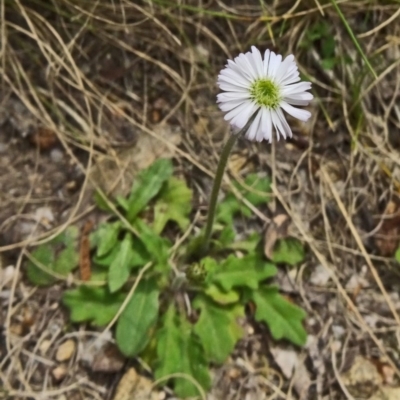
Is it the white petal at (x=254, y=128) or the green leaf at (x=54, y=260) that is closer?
the white petal at (x=254, y=128)

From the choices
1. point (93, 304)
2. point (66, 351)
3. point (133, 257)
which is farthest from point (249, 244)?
point (66, 351)

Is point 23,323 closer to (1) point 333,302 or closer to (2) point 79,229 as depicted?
(2) point 79,229

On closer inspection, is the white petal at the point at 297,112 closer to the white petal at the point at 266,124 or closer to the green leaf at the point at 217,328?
the white petal at the point at 266,124

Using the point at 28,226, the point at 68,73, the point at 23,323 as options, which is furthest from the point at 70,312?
the point at 68,73

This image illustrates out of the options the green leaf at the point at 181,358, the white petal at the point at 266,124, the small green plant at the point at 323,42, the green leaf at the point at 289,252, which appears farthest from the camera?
the small green plant at the point at 323,42

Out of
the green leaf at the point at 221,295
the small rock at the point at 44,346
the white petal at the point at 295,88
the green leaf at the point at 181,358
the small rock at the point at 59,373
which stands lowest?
the small rock at the point at 59,373

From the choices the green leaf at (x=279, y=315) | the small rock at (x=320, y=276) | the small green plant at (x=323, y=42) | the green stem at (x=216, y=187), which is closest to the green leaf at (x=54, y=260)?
the green stem at (x=216, y=187)

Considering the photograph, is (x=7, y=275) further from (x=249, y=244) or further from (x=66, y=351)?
(x=249, y=244)

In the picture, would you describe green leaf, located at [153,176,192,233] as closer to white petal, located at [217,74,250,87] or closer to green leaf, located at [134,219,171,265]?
green leaf, located at [134,219,171,265]
